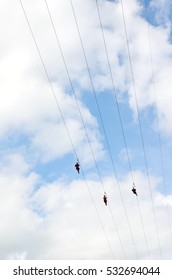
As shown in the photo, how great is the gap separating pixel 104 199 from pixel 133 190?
4.62 metres

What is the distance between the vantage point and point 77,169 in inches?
2537

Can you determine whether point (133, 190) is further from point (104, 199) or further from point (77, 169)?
point (77, 169)

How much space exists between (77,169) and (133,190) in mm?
10627

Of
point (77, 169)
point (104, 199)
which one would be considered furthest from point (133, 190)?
point (77, 169)

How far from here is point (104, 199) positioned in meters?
69.1

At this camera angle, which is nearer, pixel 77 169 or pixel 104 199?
pixel 77 169

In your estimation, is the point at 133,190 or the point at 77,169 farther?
the point at 133,190

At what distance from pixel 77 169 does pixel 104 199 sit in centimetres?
746

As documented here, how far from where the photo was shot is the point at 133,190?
70688mm
